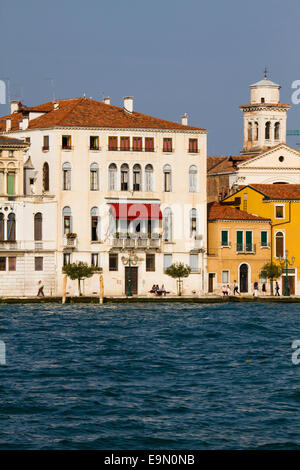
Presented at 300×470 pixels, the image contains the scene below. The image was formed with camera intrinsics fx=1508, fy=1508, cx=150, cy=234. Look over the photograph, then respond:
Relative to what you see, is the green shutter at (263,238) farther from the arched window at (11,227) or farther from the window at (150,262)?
the arched window at (11,227)

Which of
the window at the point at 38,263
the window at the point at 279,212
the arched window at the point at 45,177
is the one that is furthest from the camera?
the window at the point at 279,212

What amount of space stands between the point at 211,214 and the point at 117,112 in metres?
7.11

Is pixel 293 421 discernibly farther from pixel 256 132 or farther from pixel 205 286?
pixel 256 132

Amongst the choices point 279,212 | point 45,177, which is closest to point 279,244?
point 279,212

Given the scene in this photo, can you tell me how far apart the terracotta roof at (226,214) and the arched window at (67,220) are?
775 cm

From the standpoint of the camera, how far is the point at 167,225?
75.4 meters

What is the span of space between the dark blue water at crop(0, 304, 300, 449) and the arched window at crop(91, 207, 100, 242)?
1513cm

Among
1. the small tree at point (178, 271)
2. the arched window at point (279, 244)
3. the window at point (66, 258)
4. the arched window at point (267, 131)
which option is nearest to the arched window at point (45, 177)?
the window at point (66, 258)

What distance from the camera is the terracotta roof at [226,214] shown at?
251ft

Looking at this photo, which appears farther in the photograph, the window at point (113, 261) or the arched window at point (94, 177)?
the window at point (113, 261)

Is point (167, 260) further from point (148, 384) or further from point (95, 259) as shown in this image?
point (148, 384)

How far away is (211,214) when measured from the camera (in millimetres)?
77062

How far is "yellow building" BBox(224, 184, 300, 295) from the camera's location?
78.1 metres

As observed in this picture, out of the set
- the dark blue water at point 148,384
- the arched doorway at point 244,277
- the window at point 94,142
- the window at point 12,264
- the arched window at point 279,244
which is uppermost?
the window at point 94,142
